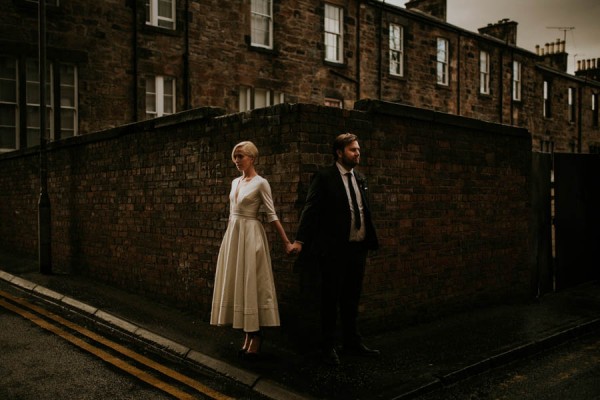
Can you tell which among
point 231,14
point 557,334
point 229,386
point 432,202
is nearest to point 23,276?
point 229,386

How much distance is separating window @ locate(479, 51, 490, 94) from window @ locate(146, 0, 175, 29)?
54.3ft

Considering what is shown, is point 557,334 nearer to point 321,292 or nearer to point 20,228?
point 321,292

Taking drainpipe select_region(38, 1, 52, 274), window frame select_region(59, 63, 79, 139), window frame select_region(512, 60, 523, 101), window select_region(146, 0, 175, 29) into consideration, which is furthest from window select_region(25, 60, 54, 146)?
window frame select_region(512, 60, 523, 101)

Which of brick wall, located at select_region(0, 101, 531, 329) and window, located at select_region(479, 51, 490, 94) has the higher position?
window, located at select_region(479, 51, 490, 94)

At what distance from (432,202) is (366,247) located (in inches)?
79.5

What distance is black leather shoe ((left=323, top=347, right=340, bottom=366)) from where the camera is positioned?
5242mm

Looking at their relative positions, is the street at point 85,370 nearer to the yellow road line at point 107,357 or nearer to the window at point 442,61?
the yellow road line at point 107,357

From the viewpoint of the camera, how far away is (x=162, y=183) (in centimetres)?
816

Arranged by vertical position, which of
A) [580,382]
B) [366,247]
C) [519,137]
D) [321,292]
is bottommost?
[580,382]

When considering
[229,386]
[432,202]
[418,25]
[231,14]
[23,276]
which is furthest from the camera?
[418,25]

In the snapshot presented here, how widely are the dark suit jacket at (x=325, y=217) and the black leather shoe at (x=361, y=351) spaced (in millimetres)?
1051

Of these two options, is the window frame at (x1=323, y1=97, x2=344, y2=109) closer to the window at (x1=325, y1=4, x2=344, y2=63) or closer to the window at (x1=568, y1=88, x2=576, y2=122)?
the window at (x1=325, y1=4, x2=344, y2=63)

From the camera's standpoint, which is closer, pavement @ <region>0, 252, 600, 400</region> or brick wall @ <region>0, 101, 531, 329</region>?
pavement @ <region>0, 252, 600, 400</region>

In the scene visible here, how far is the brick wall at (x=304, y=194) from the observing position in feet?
19.6
